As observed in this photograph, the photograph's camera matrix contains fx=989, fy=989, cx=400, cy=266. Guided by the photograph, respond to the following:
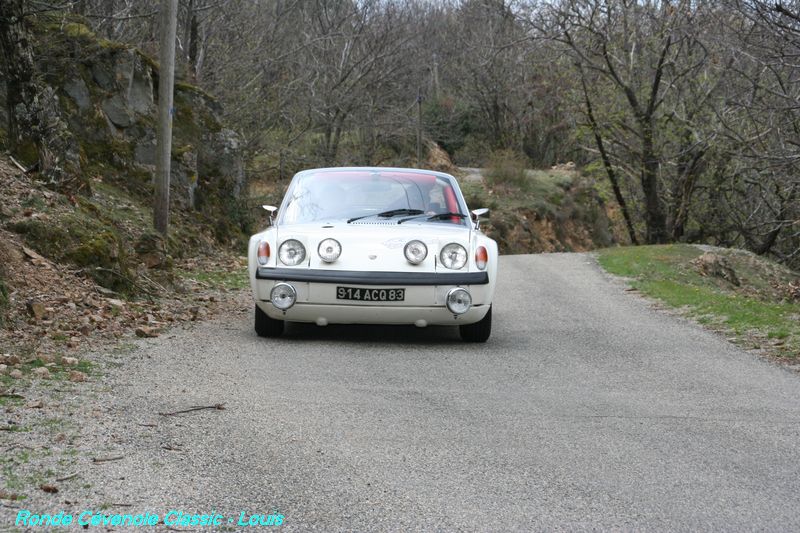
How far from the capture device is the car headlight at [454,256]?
8.70 metres

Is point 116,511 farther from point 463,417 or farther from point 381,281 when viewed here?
point 381,281

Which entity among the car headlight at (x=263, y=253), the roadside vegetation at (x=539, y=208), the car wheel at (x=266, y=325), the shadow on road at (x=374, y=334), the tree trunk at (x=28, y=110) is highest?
the tree trunk at (x=28, y=110)

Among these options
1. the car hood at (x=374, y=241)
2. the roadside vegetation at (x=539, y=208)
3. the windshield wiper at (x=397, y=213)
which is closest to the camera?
the car hood at (x=374, y=241)

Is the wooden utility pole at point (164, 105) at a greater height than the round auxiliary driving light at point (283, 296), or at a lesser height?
greater

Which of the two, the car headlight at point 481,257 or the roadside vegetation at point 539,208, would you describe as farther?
the roadside vegetation at point 539,208

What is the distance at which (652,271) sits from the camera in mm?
19125

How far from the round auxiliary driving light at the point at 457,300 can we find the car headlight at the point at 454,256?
23 cm

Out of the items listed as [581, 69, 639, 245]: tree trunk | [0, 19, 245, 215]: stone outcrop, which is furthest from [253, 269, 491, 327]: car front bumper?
[581, 69, 639, 245]: tree trunk

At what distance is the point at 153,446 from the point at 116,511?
0.99m

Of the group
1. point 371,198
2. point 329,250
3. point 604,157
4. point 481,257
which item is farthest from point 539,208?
point 329,250

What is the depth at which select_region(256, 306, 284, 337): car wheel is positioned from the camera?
29.4 feet

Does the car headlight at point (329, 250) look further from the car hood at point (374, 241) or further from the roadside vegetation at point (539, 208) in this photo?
the roadside vegetation at point (539, 208)

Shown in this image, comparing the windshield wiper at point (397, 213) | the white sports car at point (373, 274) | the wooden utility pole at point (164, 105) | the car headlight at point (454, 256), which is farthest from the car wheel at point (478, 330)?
the wooden utility pole at point (164, 105)

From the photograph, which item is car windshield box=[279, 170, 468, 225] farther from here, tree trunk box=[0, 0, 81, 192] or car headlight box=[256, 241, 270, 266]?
tree trunk box=[0, 0, 81, 192]
